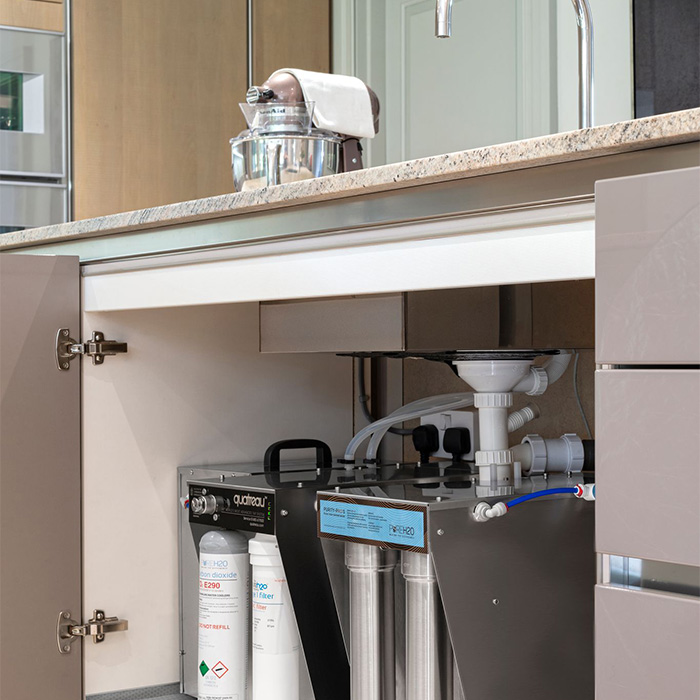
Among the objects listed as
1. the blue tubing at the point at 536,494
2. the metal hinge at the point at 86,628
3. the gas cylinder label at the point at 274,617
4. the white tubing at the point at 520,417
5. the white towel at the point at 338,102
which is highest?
the white towel at the point at 338,102

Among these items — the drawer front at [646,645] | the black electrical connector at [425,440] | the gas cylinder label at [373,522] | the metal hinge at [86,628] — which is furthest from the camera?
the black electrical connector at [425,440]

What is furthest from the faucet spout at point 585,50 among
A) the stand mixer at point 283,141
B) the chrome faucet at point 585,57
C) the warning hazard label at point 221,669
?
the warning hazard label at point 221,669

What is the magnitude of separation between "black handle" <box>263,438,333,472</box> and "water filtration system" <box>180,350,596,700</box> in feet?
0.15

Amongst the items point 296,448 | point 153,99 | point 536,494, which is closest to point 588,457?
point 536,494

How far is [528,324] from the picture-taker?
150 cm

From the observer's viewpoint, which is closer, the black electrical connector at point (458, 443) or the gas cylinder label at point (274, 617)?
the gas cylinder label at point (274, 617)

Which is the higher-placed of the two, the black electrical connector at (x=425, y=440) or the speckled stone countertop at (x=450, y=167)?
the speckled stone countertop at (x=450, y=167)

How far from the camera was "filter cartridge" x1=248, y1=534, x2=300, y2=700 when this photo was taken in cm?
147

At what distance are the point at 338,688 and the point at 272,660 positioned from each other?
0.10 meters

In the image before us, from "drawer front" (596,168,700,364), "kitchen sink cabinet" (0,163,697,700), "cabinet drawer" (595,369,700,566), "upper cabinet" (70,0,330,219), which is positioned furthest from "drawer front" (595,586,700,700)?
"upper cabinet" (70,0,330,219)


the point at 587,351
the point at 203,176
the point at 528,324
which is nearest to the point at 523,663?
the point at 528,324

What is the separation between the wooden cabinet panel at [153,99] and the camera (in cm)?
250

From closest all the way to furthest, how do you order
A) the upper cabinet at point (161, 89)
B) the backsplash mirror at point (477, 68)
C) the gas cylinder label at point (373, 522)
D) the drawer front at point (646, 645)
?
the drawer front at point (646, 645)
the gas cylinder label at point (373, 522)
the backsplash mirror at point (477, 68)
the upper cabinet at point (161, 89)

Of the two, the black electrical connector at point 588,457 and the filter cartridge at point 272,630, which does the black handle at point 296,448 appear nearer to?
the filter cartridge at point 272,630
